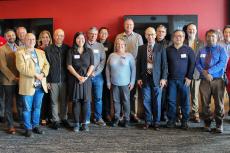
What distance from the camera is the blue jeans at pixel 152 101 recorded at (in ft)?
14.5

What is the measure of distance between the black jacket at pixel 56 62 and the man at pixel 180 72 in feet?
5.25

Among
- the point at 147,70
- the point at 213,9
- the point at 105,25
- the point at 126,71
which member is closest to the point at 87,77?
the point at 126,71

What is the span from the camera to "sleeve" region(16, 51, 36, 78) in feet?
13.2

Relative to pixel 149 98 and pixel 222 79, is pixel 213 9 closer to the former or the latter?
pixel 222 79

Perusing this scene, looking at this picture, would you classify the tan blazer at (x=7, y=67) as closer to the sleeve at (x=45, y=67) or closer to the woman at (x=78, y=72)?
the sleeve at (x=45, y=67)

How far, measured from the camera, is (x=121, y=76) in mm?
4523

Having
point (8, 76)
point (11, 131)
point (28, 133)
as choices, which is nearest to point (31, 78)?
point (8, 76)

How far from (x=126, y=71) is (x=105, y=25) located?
5.06ft

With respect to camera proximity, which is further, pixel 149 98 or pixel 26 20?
pixel 26 20

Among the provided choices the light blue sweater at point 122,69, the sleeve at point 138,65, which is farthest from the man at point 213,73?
the light blue sweater at point 122,69

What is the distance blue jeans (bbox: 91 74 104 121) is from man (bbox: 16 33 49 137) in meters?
0.84

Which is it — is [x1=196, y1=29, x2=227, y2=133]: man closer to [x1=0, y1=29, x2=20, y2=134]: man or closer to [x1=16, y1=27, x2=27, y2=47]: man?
[x1=0, y1=29, x2=20, y2=134]: man

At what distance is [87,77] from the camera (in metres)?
4.36

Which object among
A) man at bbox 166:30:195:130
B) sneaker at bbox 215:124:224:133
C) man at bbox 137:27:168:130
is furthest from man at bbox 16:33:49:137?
sneaker at bbox 215:124:224:133
